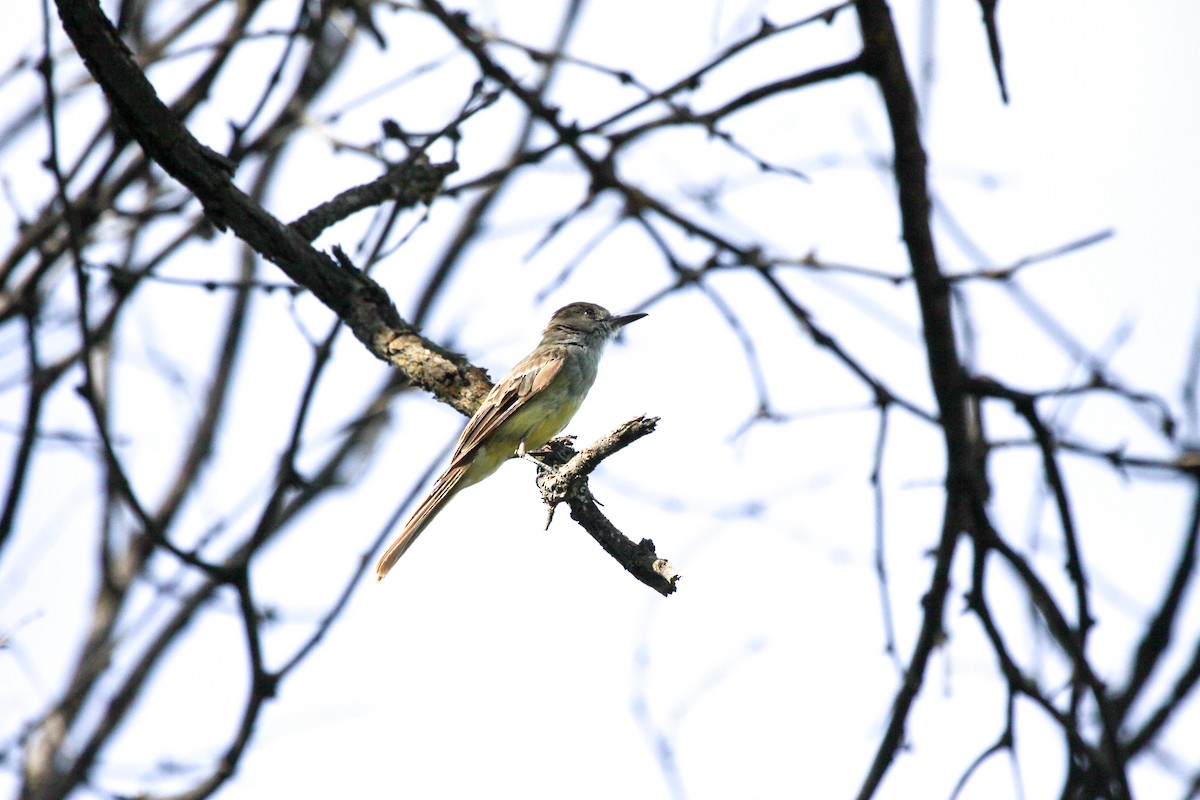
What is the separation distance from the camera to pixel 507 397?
578 cm

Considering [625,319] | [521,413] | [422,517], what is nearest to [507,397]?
[521,413]

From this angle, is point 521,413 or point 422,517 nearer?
point 422,517

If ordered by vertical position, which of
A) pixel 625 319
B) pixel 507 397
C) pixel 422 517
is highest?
pixel 625 319

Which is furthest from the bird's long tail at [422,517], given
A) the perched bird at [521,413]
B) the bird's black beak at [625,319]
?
the bird's black beak at [625,319]

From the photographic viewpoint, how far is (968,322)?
6066 mm

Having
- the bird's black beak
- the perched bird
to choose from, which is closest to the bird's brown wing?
the perched bird

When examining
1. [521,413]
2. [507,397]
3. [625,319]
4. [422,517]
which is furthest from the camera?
[625,319]

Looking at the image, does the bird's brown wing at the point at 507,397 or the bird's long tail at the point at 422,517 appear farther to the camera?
the bird's long tail at the point at 422,517

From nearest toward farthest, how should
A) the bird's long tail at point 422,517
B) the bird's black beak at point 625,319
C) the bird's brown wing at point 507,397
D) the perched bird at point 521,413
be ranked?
the bird's brown wing at point 507,397, the perched bird at point 521,413, the bird's long tail at point 422,517, the bird's black beak at point 625,319

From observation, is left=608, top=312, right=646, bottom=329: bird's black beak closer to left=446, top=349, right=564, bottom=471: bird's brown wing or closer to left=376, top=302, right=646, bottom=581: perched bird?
left=376, top=302, right=646, bottom=581: perched bird

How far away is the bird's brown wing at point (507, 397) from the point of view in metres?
5.35

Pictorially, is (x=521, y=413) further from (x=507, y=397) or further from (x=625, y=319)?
(x=625, y=319)

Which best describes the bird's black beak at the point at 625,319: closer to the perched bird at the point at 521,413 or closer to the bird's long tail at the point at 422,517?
the perched bird at the point at 521,413

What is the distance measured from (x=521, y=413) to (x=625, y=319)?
1.01m
